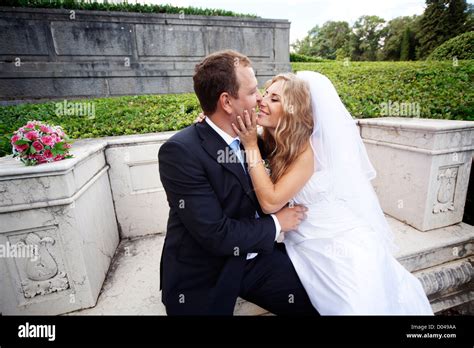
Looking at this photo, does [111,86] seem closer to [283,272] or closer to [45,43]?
[45,43]

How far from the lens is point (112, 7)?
9250 millimetres

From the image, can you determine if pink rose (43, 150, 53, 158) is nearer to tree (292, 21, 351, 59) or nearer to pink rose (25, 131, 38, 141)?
pink rose (25, 131, 38, 141)

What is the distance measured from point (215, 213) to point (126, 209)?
208cm

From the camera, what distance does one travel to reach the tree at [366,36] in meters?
56.4

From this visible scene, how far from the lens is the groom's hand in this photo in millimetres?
2066

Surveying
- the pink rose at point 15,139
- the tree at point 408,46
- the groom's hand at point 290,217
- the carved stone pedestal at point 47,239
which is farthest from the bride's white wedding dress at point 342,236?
the tree at point 408,46

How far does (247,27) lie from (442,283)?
10.6 meters

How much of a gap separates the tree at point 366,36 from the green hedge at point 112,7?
181ft

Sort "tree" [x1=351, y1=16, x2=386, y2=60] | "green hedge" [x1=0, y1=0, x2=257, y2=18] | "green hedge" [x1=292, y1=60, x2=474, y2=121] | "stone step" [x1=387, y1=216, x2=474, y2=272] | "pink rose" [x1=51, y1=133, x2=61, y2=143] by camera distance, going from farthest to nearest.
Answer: "tree" [x1=351, y1=16, x2=386, y2=60] < "green hedge" [x1=0, y1=0, x2=257, y2=18] < "green hedge" [x1=292, y1=60, x2=474, y2=121] < "stone step" [x1=387, y1=216, x2=474, y2=272] < "pink rose" [x1=51, y1=133, x2=61, y2=143]

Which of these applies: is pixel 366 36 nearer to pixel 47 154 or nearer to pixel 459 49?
pixel 459 49

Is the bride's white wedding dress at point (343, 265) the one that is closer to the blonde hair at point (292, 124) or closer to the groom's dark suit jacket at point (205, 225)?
the blonde hair at point (292, 124)

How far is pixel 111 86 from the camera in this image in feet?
30.1

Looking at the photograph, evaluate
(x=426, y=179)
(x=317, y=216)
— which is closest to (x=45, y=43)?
(x=317, y=216)

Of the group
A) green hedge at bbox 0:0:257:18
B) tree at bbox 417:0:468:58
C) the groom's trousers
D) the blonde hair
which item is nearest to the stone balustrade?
the groom's trousers
